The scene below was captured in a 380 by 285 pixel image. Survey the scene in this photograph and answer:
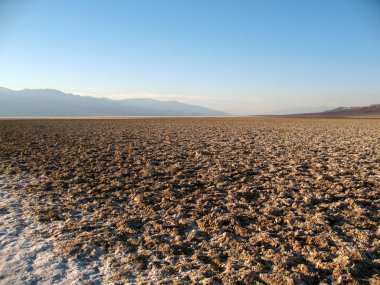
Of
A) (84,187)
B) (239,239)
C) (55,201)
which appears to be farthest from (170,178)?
(239,239)

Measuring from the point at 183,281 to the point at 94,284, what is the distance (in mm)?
1352

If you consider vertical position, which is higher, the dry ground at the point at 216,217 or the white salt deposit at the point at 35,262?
the dry ground at the point at 216,217

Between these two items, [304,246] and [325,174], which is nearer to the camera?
[304,246]

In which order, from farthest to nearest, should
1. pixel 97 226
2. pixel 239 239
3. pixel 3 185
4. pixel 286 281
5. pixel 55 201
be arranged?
pixel 3 185, pixel 55 201, pixel 97 226, pixel 239 239, pixel 286 281

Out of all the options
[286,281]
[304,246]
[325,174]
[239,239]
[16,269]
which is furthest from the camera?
[325,174]

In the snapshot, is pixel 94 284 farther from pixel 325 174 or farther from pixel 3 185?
pixel 325 174

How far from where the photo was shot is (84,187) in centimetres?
949

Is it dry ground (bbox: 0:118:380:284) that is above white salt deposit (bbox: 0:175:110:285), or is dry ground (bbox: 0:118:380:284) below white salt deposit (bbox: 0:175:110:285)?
above

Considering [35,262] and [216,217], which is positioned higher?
[216,217]

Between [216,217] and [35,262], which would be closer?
[35,262]

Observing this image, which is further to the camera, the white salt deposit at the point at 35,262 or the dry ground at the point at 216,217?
the dry ground at the point at 216,217

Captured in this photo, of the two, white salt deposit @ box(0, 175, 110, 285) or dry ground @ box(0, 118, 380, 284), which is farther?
dry ground @ box(0, 118, 380, 284)

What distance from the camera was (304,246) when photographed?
18.0ft

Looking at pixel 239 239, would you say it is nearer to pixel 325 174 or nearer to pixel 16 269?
pixel 16 269
